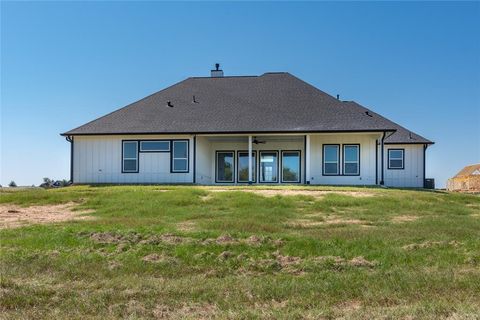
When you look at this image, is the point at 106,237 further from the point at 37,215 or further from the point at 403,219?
the point at 403,219

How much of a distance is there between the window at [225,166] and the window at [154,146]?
3.50m

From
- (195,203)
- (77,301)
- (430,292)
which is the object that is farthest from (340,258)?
(195,203)

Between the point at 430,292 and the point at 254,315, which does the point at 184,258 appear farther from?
the point at 430,292

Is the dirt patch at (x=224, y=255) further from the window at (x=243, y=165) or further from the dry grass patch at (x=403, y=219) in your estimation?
the window at (x=243, y=165)

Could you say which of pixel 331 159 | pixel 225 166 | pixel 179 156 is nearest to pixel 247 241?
pixel 179 156

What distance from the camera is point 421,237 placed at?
389 inches

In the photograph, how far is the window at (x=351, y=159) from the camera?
25938mm

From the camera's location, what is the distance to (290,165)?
2742 centimetres

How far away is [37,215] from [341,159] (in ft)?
52.9

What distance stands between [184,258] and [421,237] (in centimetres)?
479

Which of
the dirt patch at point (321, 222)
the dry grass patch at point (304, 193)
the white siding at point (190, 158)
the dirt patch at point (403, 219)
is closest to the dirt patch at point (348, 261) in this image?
the dirt patch at point (321, 222)

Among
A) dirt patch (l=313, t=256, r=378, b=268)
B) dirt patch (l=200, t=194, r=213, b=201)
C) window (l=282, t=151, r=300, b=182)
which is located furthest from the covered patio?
dirt patch (l=313, t=256, r=378, b=268)

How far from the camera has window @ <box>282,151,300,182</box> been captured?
27.2m

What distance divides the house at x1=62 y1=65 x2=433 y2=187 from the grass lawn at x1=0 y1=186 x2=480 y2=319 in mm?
11970
